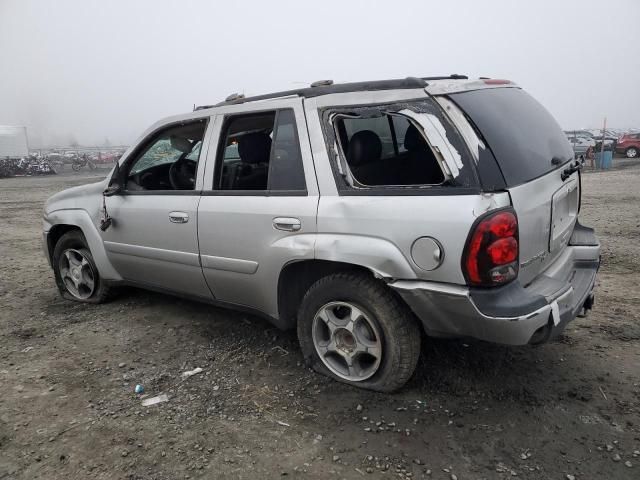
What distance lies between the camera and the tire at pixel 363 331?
2.72 metres

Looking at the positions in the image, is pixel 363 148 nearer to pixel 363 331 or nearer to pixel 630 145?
pixel 363 331

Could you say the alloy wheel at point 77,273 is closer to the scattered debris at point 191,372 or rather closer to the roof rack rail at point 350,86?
the scattered debris at point 191,372

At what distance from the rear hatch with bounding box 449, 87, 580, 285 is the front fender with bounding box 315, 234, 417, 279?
610 millimetres

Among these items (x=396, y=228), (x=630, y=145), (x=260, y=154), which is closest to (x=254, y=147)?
(x=260, y=154)

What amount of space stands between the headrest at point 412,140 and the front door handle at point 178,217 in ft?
5.32

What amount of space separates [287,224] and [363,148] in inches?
26.7

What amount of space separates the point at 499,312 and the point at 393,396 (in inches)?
34.8

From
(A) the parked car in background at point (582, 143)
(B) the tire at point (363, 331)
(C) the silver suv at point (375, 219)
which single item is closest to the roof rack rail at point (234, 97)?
(C) the silver suv at point (375, 219)

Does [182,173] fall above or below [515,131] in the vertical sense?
below

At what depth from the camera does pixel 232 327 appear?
3.97m

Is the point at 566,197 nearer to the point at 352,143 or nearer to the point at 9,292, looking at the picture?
the point at 352,143

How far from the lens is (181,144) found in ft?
13.1

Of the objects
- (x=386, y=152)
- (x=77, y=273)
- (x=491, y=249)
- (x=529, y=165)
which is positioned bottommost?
(x=77, y=273)

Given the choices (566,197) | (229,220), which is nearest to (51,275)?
(229,220)
